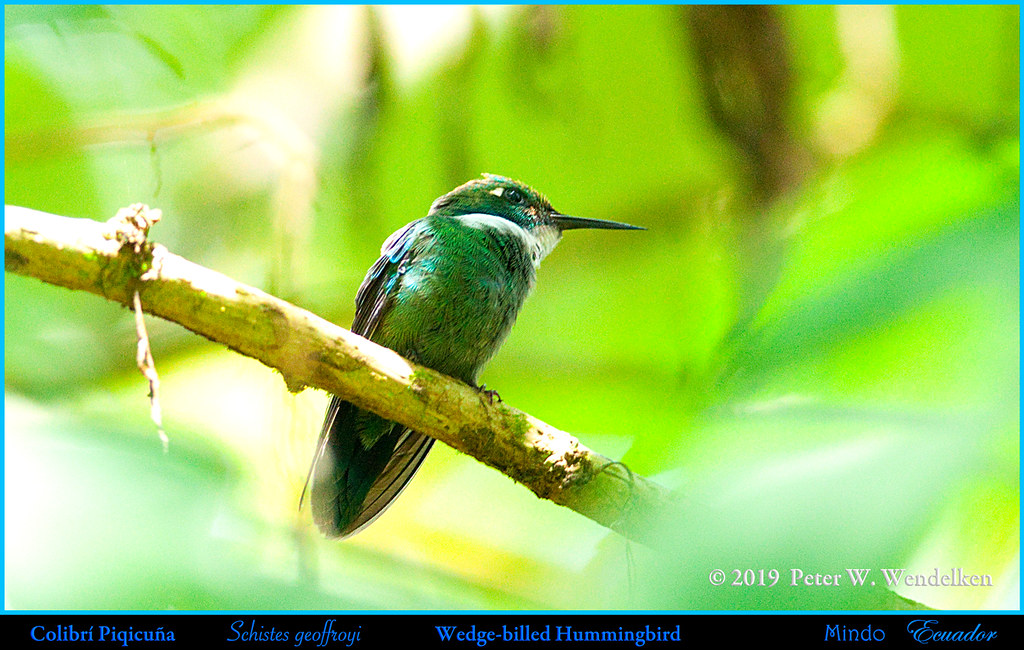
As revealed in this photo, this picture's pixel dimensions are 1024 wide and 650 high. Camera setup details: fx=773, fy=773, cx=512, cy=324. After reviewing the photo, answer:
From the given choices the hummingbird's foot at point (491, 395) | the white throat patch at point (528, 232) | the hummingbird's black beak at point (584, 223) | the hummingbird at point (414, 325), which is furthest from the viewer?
the white throat patch at point (528, 232)

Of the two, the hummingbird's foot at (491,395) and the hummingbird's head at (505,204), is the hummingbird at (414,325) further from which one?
the hummingbird's foot at (491,395)

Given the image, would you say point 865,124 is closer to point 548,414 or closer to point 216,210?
point 548,414

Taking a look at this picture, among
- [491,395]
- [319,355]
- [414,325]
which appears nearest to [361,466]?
[414,325]

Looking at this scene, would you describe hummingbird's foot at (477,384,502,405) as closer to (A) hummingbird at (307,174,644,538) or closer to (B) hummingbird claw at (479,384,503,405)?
(B) hummingbird claw at (479,384,503,405)

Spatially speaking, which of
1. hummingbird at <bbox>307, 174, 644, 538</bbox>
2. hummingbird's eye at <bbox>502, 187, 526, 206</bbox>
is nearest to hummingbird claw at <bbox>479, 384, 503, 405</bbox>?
hummingbird at <bbox>307, 174, 644, 538</bbox>

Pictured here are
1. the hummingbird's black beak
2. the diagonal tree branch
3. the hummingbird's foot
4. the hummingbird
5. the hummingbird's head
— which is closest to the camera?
the diagonal tree branch

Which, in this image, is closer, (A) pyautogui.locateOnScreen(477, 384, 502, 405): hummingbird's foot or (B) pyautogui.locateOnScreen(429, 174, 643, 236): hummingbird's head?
(A) pyautogui.locateOnScreen(477, 384, 502, 405): hummingbird's foot

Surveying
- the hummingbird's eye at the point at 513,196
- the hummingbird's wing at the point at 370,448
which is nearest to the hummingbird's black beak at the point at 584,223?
the hummingbird's eye at the point at 513,196

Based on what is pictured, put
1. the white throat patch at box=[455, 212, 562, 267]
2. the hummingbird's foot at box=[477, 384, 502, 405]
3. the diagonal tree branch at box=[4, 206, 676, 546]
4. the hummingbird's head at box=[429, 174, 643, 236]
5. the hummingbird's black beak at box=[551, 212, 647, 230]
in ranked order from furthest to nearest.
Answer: the hummingbird's head at box=[429, 174, 643, 236]
the white throat patch at box=[455, 212, 562, 267]
the hummingbird's black beak at box=[551, 212, 647, 230]
the hummingbird's foot at box=[477, 384, 502, 405]
the diagonal tree branch at box=[4, 206, 676, 546]
